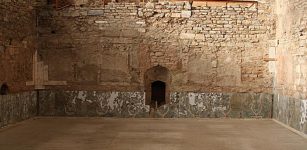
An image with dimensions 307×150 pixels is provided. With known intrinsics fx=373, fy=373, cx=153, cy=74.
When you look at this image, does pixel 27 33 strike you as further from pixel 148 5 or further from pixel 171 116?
pixel 171 116

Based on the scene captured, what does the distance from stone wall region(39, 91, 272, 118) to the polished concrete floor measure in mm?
375

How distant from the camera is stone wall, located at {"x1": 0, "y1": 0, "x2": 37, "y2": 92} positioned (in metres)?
8.50

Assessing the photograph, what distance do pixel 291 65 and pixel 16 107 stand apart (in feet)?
21.9

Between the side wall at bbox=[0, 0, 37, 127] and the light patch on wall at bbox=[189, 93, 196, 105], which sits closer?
the side wall at bbox=[0, 0, 37, 127]

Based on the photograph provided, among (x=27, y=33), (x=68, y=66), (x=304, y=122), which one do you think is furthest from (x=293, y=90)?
(x=27, y=33)

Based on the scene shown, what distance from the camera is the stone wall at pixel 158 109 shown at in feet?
33.7

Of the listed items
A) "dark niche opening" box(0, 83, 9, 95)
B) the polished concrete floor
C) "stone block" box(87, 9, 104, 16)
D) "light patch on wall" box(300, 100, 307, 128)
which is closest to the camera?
the polished concrete floor

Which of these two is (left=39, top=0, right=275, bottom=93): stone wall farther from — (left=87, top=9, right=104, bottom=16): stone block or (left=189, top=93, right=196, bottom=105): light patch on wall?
(left=189, top=93, right=196, bottom=105): light patch on wall

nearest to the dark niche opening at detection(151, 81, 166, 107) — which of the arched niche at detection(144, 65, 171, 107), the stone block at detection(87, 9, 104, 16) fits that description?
the arched niche at detection(144, 65, 171, 107)

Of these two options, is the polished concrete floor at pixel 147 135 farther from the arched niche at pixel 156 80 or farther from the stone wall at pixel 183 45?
the stone wall at pixel 183 45

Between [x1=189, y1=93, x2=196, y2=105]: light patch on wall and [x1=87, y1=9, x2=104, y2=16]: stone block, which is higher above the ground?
[x1=87, y1=9, x2=104, y2=16]: stone block

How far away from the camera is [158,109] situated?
10.4 m

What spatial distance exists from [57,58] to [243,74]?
5225mm

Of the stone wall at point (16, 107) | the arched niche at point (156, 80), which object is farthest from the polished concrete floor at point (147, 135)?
the arched niche at point (156, 80)
